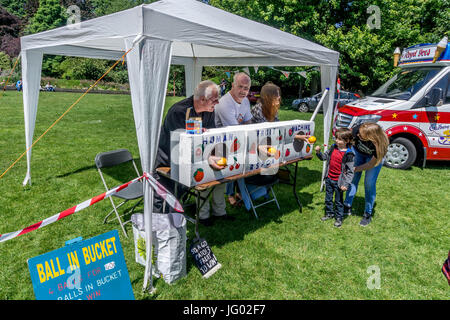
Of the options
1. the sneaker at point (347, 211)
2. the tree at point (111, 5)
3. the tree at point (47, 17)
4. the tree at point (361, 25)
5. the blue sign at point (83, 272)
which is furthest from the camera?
the tree at point (111, 5)

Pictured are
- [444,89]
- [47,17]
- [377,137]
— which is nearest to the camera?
[377,137]

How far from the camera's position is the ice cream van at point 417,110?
599cm

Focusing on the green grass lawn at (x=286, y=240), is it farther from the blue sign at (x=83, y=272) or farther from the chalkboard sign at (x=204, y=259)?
the blue sign at (x=83, y=272)

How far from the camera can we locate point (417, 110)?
6.11 metres

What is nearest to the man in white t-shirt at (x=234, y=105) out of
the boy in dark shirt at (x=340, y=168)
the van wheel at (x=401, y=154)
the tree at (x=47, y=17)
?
the boy in dark shirt at (x=340, y=168)

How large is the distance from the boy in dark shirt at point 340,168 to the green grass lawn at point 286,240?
0.32 metres

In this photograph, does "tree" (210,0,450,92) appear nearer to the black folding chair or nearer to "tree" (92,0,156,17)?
the black folding chair

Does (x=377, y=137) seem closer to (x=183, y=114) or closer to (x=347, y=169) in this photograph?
(x=347, y=169)

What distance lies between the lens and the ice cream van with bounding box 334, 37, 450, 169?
599cm

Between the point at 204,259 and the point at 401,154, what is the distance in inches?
220

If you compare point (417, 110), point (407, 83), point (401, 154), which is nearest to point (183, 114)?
point (417, 110)

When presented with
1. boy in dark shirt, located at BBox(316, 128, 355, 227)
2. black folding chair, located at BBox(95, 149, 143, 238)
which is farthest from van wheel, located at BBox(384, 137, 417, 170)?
black folding chair, located at BBox(95, 149, 143, 238)
